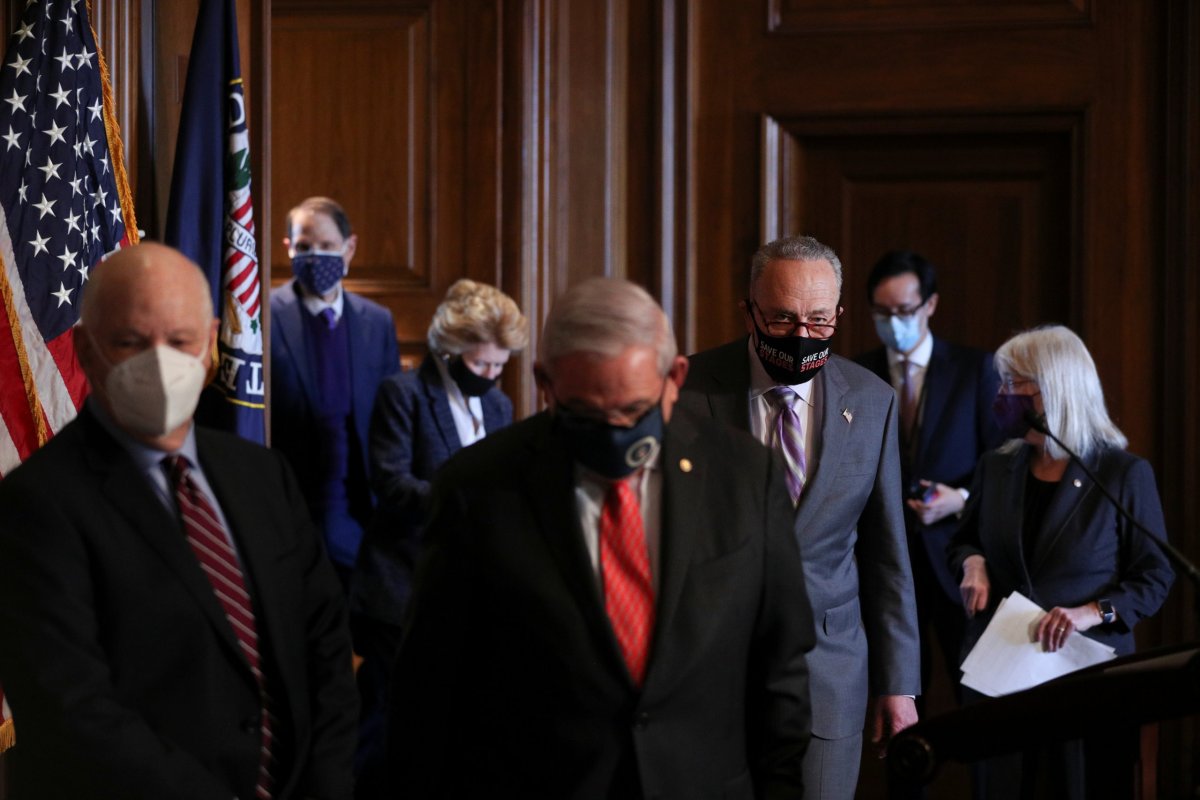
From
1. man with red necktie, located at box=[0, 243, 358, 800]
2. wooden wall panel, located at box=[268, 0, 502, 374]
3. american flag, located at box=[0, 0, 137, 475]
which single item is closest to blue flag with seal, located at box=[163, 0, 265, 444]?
american flag, located at box=[0, 0, 137, 475]

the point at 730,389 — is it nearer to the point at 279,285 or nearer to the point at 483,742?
the point at 483,742

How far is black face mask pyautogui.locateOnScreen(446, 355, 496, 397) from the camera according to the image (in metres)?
4.76

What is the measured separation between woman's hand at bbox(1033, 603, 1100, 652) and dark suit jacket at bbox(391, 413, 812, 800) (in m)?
1.82

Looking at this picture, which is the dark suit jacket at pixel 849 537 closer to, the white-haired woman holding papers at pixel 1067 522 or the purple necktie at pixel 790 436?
the purple necktie at pixel 790 436

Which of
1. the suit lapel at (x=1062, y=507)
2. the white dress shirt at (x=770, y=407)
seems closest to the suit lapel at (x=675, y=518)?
the white dress shirt at (x=770, y=407)

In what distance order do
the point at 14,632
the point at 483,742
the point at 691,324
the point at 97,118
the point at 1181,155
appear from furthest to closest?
the point at 691,324 < the point at 1181,155 < the point at 97,118 < the point at 483,742 < the point at 14,632

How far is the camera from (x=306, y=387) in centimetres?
555

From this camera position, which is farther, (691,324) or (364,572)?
(691,324)

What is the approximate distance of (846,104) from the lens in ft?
19.7

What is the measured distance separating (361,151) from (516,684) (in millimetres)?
4403

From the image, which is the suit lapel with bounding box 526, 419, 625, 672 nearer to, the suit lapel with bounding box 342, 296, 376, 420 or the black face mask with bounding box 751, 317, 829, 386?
the black face mask with bounding box 751, 317, 829, 386

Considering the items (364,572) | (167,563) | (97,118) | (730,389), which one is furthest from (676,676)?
(364,572)

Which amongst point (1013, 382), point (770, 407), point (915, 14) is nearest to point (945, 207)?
point (915, 14)

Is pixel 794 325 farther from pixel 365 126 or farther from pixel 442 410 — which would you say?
pixel 365 126
